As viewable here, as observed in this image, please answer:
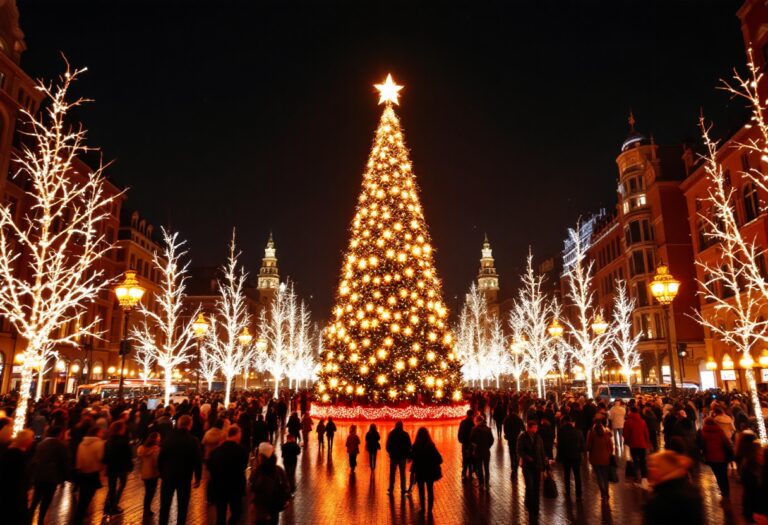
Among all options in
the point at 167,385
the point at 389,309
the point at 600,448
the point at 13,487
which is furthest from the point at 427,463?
the point at 167,385

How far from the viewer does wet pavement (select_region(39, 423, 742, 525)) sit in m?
9.91

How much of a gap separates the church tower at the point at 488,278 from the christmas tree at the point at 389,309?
120m

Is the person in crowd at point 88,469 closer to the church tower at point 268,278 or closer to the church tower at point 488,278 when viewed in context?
the church tower at point 268,278

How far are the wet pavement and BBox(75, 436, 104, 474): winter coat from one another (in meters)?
1.23

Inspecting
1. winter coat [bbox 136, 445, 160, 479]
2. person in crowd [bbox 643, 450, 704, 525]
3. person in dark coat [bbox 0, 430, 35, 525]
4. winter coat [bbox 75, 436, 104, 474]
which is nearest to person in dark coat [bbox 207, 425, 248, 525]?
winter coat [bbox 136, 445, 160, 479]

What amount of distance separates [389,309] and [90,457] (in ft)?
57.7

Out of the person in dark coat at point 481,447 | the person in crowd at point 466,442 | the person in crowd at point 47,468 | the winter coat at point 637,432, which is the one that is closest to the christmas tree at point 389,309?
the person in crowd at point 466,442

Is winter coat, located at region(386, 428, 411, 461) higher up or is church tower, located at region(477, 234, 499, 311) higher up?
church tower, located at region(477, 234, 499, 311)

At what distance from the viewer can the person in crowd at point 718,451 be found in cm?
1094

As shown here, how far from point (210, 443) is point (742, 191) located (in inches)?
1478

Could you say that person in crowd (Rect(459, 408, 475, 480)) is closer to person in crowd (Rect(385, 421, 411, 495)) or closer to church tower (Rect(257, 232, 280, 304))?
person in crowd (Rect(385, 421, 411, 495))

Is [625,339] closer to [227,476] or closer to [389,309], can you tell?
[389,309]

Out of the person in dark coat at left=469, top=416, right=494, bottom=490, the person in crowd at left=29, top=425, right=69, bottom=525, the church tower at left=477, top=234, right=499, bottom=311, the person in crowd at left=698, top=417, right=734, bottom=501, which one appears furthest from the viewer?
the church tower at left=477, top=234, right=499, bottom=311

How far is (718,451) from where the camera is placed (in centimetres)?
1096
